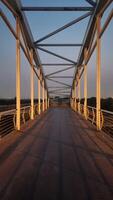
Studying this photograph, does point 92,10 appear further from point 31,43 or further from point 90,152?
point 90,152

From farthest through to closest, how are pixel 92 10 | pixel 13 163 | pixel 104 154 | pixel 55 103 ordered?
pixel 55 103 < pixel 92 10 < pixel 104 154 < pixel 13 163

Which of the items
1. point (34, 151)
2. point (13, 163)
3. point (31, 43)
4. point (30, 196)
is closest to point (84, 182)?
point (30, 196)

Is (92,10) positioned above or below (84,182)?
above

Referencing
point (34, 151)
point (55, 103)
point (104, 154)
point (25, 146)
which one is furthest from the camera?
point (55, 103)

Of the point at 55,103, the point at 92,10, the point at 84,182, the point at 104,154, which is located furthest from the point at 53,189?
the point at 55,103

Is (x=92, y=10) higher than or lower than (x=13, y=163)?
higher

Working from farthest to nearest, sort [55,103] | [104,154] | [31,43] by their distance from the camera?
[55,103] < [31,43] < [104,154]

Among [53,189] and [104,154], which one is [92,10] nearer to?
[104,154]

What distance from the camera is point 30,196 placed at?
11.6ft

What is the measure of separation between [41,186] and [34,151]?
258cm

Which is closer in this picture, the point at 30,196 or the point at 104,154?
the point at 30,196

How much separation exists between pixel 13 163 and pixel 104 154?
1635mm

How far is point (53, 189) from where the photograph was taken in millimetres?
3824

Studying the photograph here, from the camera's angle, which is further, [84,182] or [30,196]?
[84,182]
